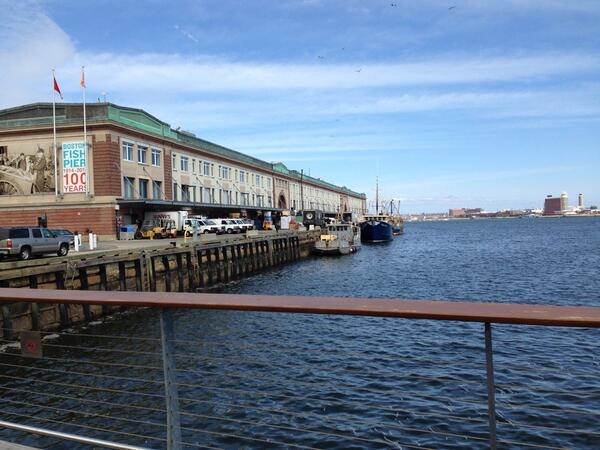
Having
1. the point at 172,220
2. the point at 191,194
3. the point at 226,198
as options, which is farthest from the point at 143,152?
the point at 226,198

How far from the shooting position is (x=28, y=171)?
4834 centimetres

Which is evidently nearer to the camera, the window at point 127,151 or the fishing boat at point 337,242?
the window at point 127,151

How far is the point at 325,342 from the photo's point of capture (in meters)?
14.6

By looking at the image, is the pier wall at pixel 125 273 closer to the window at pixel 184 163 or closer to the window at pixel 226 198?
the window at pixel 184 163

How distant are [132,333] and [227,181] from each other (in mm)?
57993

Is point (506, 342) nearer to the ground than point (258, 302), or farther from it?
nearer to the ground

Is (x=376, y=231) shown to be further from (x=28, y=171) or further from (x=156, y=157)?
(x=28, y=171)

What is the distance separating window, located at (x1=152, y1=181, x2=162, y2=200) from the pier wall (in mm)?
14705

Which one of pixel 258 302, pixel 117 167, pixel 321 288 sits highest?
pixel 117 167

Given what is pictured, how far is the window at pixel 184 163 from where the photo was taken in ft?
201

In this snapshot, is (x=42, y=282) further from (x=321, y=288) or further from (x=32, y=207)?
(x=32, y=207)

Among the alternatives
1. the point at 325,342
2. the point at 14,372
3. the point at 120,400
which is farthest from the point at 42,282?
the point at 325,342

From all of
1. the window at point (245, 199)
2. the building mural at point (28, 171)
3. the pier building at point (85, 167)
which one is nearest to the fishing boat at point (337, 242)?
the pier building at point (85, 167)

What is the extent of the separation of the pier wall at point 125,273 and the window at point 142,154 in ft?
52.4
